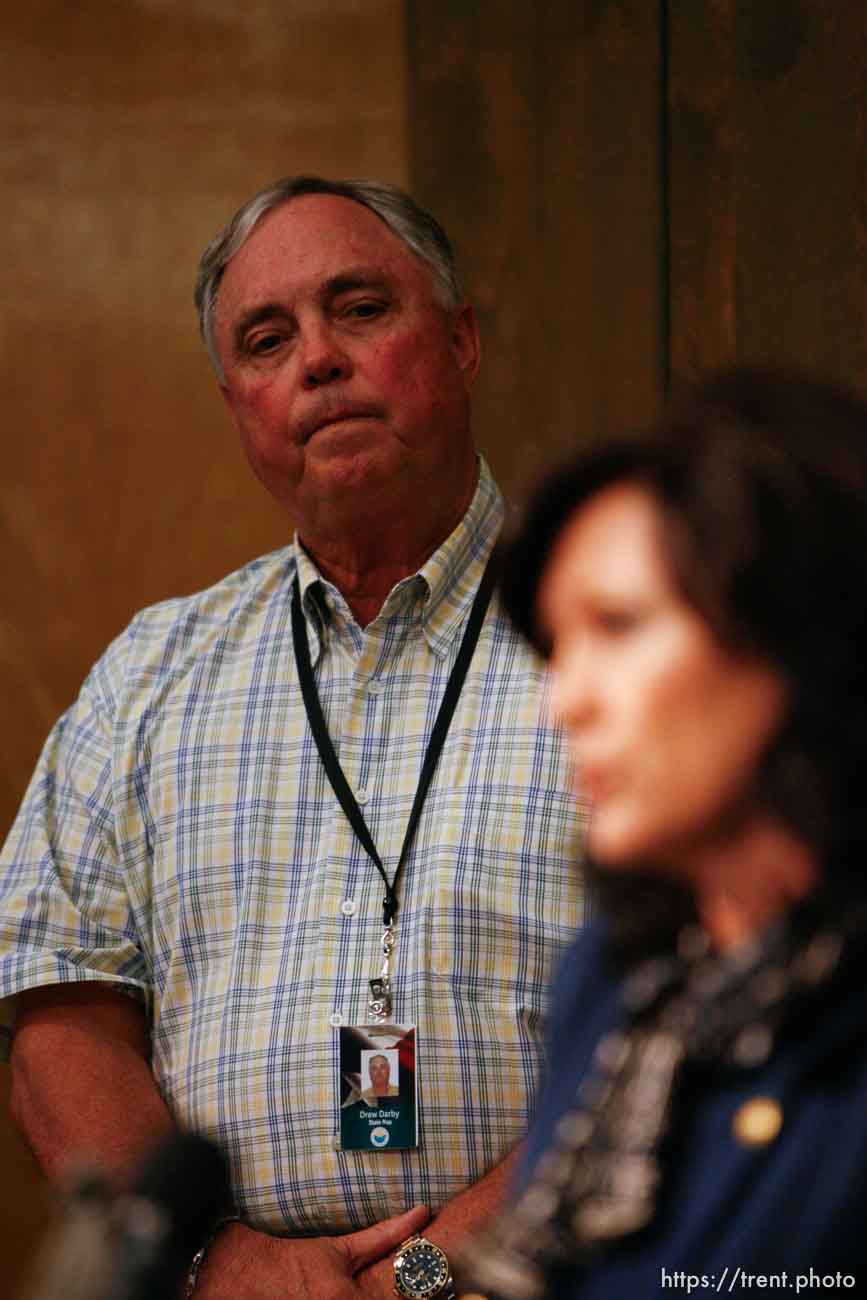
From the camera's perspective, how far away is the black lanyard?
1.54 meters

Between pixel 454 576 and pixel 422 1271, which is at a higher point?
pixel 454 576

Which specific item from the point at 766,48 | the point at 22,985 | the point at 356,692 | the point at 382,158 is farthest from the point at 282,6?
the point at 22,985

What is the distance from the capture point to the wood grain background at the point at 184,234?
2.25 meters

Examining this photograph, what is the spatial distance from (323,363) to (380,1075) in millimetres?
658

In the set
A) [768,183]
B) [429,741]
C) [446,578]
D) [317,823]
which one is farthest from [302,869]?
[768,183]

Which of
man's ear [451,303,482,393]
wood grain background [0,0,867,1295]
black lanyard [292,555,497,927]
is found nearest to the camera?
black lanyard [292,555,497,927]

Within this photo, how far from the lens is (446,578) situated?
1.71 metres

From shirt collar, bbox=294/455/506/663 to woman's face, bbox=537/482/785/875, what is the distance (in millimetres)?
1016

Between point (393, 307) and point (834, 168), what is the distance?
51 centimetres

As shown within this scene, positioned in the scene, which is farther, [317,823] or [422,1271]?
[317,823]

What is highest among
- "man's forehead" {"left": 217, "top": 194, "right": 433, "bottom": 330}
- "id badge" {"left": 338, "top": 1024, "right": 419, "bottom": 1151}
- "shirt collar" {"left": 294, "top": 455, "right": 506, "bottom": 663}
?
"man's forehead" {"left": 217, "top": 194, "right": 433, "bottom": 330}

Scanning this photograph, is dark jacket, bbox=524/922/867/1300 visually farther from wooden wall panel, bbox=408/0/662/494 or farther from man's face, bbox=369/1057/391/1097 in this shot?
wooden wall panel, bbox=408/0/662/494

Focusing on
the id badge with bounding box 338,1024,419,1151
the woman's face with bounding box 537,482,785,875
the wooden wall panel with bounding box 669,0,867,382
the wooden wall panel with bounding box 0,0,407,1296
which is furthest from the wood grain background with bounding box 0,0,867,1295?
the woman's face with bounding box 537,482,785,875

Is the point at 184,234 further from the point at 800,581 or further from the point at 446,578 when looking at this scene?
the point at 800,581
